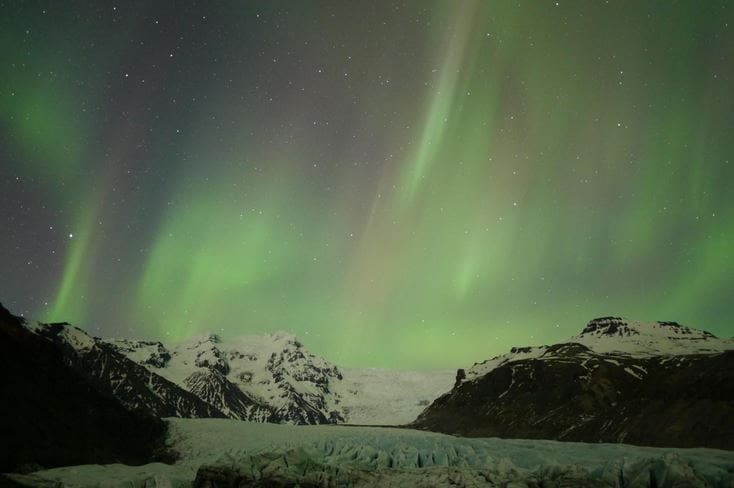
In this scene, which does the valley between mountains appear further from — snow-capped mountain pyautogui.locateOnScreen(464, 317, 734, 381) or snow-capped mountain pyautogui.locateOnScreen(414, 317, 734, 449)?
snow-capped mountain pyautogui.locateOnScreen(464, 317, 734, 381)

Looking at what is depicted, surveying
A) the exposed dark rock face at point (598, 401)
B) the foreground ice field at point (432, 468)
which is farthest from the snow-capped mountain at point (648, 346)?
the foreground ice field at point (432, 468)

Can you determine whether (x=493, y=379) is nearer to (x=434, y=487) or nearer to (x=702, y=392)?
(x=702, y=392)

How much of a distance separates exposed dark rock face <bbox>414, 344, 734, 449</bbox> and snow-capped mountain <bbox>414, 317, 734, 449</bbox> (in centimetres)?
22

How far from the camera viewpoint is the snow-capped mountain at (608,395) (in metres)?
92.4

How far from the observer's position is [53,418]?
228ft

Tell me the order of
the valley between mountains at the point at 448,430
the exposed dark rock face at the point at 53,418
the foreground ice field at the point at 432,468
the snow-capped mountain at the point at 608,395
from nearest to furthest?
1. the foreground ice field at the point at 432,468
2. the valley between mountains at the point at 448,430
3. the exposed dark rock face at the point at 53,418
4. the snow-capped mountain at the point at 608,395

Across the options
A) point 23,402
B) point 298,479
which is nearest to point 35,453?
point 23,402

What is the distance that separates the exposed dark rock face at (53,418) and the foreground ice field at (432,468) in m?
6.73

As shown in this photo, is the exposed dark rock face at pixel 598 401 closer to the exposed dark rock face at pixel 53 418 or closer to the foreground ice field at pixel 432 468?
the foreground ice field at pixel 432 468

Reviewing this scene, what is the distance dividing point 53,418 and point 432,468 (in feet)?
172

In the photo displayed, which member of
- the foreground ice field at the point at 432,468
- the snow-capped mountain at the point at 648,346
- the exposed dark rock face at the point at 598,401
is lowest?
the foreground ice field at the point at 432,468

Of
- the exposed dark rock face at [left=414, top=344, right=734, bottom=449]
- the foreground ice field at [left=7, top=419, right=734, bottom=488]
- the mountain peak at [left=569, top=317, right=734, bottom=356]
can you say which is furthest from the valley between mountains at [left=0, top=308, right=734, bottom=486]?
the mountain peak at [left=569, top=317, right=734, bottom=356]

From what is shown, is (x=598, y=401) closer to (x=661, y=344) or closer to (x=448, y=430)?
(x=448, y=430)

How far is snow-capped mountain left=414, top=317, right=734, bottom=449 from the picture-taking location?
92.4 metres
